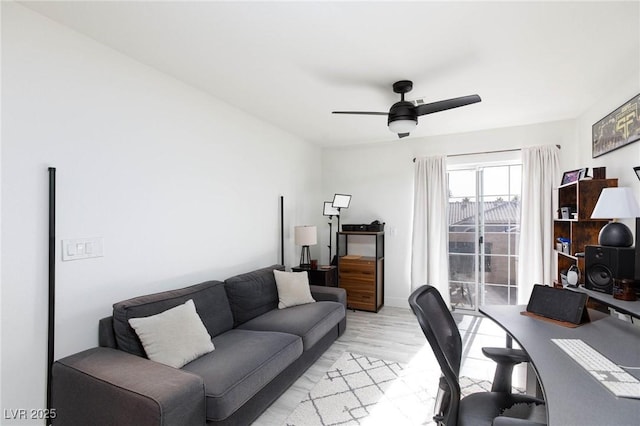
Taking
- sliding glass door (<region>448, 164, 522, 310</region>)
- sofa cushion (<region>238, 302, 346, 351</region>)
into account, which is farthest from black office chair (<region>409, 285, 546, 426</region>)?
sliding glass door (<region>448, 164, 522, 310</region>)

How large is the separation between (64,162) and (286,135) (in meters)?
2.82

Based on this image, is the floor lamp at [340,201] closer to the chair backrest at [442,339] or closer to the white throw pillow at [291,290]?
the white throw pillow at [291,290]

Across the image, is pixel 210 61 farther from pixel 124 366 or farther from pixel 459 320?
pixel 459 320

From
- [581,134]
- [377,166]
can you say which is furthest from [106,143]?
[581,134]

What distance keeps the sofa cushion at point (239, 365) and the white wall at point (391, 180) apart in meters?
2.68

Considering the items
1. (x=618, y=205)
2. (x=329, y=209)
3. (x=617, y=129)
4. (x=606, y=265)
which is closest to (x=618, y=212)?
(x=618, y=205)

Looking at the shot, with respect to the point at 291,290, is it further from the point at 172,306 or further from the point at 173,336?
the point at 173,336

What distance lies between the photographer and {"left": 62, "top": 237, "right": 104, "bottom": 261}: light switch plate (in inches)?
75.6

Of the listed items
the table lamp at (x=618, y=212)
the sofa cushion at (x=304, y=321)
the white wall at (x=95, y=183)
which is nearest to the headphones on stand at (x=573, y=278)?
the table lamp at (x=618, y=212)

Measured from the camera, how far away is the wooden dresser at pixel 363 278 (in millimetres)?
4500

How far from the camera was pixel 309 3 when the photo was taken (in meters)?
1.72

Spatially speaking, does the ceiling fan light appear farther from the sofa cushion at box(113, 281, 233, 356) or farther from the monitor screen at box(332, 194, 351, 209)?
the sofa cushion at box(113, 281, 233, 356)

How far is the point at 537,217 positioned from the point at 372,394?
3069mm

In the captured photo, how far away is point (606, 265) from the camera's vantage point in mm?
2184
